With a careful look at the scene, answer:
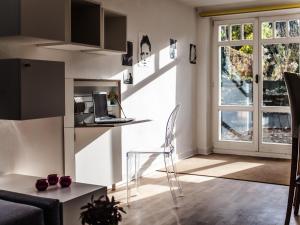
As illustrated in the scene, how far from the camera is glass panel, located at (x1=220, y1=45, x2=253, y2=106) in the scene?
239 inches

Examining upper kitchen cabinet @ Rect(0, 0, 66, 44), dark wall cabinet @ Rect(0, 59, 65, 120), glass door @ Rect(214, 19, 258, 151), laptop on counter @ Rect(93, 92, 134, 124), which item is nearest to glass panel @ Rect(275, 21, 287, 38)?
glass door @ Rect(214, 19, 258, 151)

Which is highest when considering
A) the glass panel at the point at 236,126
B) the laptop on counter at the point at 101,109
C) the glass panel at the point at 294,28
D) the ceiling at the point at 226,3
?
the ceiling at the point at 226,3

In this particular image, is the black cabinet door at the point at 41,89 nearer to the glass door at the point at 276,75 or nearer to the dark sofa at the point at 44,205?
the dark sofa at the point at 44,205

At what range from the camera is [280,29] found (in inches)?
229

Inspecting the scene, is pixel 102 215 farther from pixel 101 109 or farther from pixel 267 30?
pixel 267 30

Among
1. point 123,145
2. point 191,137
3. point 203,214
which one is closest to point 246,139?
point 191,137

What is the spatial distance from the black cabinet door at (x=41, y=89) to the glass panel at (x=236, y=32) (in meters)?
3.73

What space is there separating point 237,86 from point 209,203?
295cm

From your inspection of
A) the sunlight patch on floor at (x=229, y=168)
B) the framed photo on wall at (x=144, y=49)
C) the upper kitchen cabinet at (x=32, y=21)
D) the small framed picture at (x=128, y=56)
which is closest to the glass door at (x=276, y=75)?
the sunlight patch on floor at (x=229, y=168)

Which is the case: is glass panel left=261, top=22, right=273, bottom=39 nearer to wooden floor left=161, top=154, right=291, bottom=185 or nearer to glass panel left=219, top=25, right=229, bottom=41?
glass panel left=219, top=25, right=229, bottom=41

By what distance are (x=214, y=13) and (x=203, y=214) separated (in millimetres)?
3578

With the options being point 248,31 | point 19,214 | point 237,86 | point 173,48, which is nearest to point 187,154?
point 237,86

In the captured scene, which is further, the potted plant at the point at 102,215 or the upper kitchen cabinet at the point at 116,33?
the upper kitchen cabinet at the point at 116,33

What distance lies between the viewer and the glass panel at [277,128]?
5867 millimetres
